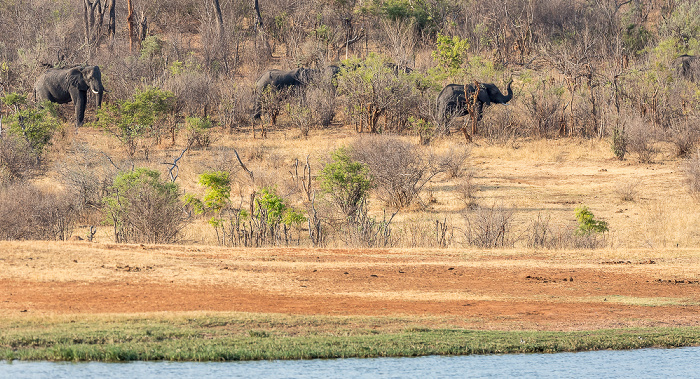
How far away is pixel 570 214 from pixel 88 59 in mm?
20394

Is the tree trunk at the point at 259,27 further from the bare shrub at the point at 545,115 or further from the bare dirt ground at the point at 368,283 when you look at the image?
the bare dirt ground at the point at 368,283

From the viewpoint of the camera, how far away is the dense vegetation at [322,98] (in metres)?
17.1

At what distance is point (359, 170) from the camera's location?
757 inches

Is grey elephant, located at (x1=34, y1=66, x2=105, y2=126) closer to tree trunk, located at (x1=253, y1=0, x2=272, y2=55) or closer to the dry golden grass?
the dry golden grass

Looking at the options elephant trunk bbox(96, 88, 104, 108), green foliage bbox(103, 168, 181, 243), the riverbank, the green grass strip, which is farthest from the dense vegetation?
the green grass strip

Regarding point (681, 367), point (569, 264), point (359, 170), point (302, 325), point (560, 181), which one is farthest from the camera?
point (560, 181)

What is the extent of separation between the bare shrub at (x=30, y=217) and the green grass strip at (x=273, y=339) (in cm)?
691

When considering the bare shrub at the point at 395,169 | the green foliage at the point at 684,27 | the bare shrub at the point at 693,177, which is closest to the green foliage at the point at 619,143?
the bare shrub at the point at 693,177

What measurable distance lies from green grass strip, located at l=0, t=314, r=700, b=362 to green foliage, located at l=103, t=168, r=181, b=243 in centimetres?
658

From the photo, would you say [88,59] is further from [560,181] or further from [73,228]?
[560,181]

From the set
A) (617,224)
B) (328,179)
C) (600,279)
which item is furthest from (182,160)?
(600,279)

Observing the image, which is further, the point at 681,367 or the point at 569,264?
the point at 569,264

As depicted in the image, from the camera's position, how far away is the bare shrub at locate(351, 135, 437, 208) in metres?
20.3

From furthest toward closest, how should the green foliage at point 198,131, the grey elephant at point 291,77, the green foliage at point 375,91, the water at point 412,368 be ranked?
the grey elephant at point 291,77 → the green foliage at point 375,91 → the green foliage at point 198,131 → the water at point 412,368
